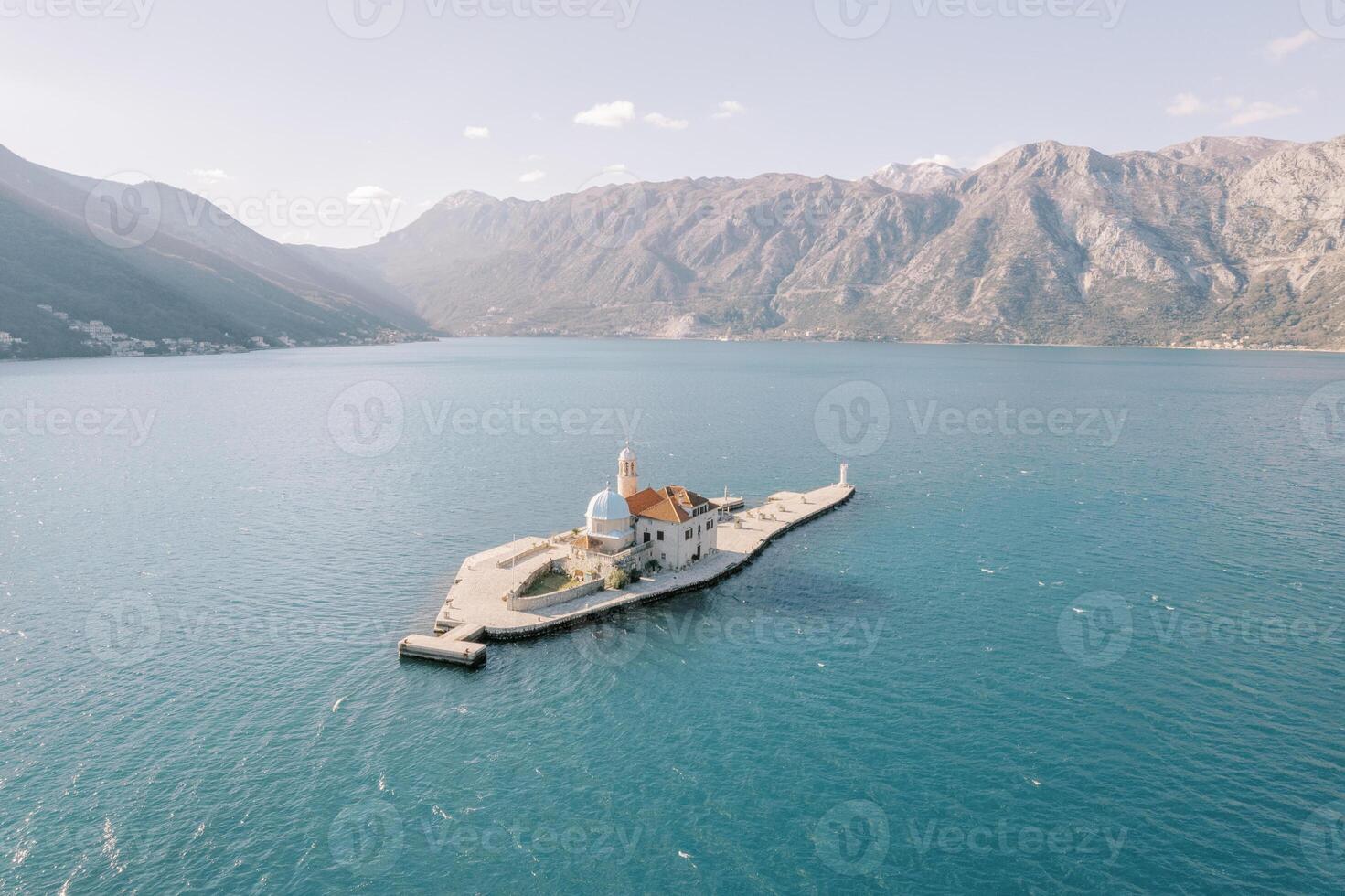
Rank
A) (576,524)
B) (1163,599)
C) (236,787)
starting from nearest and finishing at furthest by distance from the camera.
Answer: (236,787)
(1163,599)
(576,524)

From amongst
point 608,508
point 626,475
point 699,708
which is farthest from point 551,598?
point 699,708

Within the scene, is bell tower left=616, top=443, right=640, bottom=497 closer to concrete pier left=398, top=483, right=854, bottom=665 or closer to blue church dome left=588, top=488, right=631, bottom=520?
blue church dome left=588, top=488, right=631, bottom=520

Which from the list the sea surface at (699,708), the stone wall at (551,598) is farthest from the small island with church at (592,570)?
the sea surface at (699,708)

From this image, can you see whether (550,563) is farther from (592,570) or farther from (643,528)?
(643,528)

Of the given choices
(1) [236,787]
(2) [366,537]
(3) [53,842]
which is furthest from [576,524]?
(3) [53,842]

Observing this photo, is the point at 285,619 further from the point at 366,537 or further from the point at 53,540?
the point at 53,540

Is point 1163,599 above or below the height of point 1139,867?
above

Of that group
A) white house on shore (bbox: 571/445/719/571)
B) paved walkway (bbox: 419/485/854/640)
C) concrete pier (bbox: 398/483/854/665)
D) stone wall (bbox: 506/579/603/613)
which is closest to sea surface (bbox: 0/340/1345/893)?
concrete pier (bbox: 398/483/854/665)
